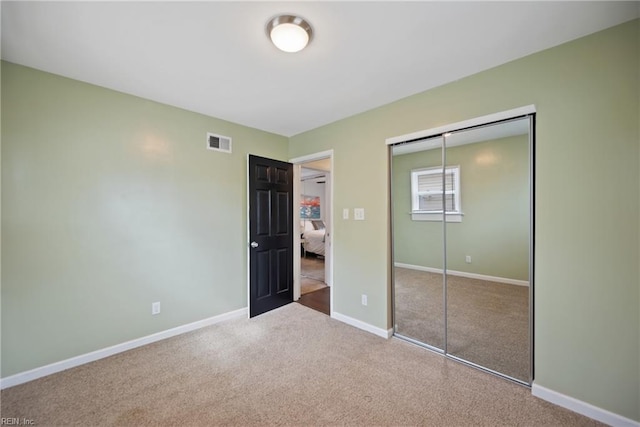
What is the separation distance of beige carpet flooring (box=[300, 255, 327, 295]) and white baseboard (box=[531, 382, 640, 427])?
2963 millimetres

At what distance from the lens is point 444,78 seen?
7.18 feet

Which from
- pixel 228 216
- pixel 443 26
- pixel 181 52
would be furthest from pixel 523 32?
pixel 228 216

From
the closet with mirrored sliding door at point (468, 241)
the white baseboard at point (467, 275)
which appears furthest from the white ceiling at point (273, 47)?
the white baseboard at point (467, 275)

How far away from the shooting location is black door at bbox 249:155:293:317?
3.22m

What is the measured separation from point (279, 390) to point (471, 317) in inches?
78.6

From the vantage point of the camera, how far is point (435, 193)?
2.53 metres

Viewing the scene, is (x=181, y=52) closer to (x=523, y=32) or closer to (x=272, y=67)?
(x=272, y=67)

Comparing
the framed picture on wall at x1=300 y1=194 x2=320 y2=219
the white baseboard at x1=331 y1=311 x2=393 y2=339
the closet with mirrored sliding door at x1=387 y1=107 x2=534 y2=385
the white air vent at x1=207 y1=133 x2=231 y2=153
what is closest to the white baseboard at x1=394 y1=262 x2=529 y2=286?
the closet with mirrored sliding door at x1=387 y1=107 x2=534 y2=385

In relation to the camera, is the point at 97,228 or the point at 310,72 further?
the point at 97,228

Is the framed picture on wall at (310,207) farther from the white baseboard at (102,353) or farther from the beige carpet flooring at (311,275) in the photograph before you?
the white baseboard at (102,353)

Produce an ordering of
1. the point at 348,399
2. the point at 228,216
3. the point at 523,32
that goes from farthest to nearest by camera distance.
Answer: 1. the point at 228,216
2. the point at 348,399
3. the point at 523,32

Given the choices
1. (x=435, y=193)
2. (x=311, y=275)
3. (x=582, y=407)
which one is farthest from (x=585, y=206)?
(x=311, y=275)

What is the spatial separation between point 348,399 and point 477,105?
8.18 ft

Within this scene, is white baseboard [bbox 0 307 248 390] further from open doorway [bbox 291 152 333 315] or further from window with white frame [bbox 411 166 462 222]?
window with white frame [bbox 411 166 462 222]
